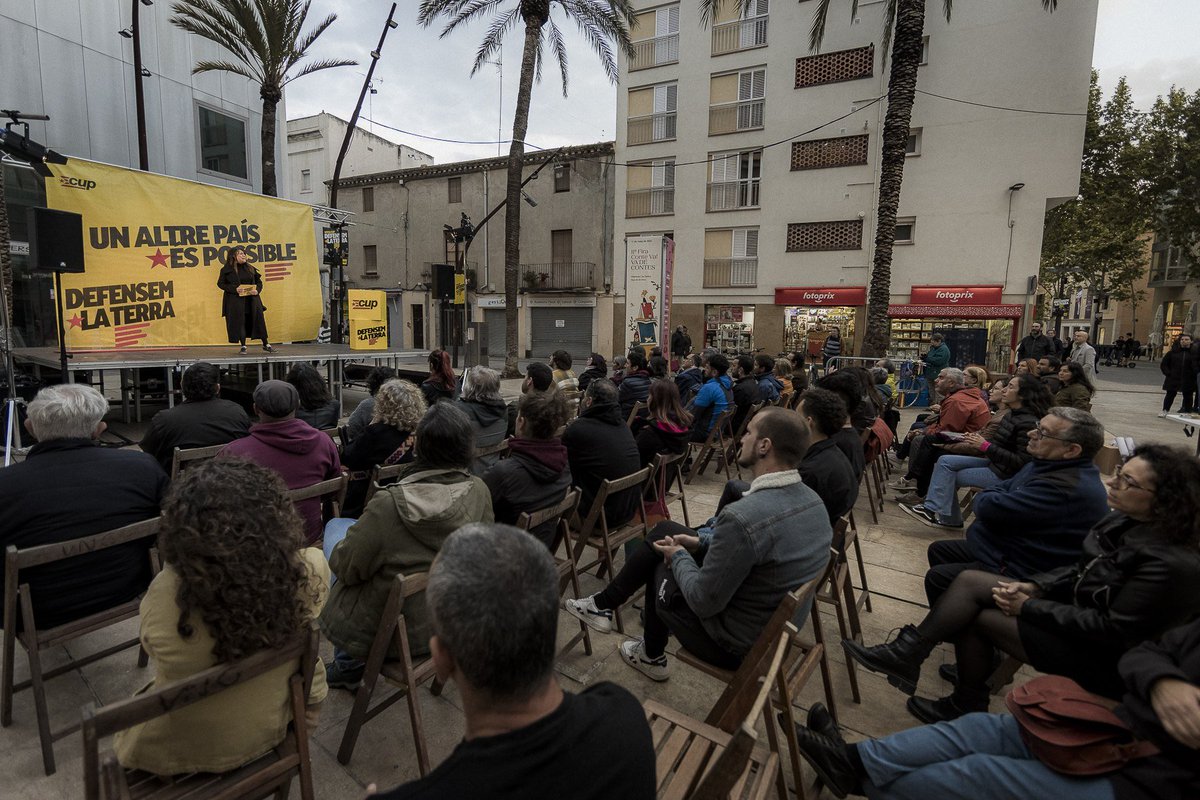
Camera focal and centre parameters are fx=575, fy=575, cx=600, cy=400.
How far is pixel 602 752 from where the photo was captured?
3.26 ft

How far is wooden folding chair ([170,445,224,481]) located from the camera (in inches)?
131

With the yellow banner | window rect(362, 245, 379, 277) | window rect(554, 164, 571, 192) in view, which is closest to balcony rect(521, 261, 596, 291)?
window rect(554, 164, 571, 192)

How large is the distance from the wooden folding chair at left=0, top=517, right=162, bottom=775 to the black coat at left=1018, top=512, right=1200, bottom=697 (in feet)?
10.3

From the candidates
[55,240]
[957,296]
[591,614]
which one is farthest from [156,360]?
[957,296]

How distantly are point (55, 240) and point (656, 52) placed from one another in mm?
19436

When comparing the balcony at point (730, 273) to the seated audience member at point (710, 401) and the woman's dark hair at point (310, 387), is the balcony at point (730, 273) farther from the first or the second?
the woman's dark hair at point (310, 387)

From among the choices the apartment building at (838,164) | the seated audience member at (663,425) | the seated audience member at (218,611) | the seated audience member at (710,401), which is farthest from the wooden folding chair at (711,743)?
the apartment building at (838,164)

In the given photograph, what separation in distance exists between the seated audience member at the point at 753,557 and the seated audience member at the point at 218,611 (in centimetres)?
137

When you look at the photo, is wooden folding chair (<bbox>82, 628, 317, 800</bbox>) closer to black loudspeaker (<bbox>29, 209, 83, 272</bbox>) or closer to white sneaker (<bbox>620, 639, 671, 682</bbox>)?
white sneaker (<bbox>620, 639, 671, 682</bbox>)

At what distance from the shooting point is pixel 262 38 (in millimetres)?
11422

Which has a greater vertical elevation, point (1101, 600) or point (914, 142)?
point (914, 142)

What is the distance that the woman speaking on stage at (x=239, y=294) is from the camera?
30.1 ft

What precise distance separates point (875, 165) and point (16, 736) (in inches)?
799

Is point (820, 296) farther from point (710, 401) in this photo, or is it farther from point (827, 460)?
point (827, 460)
